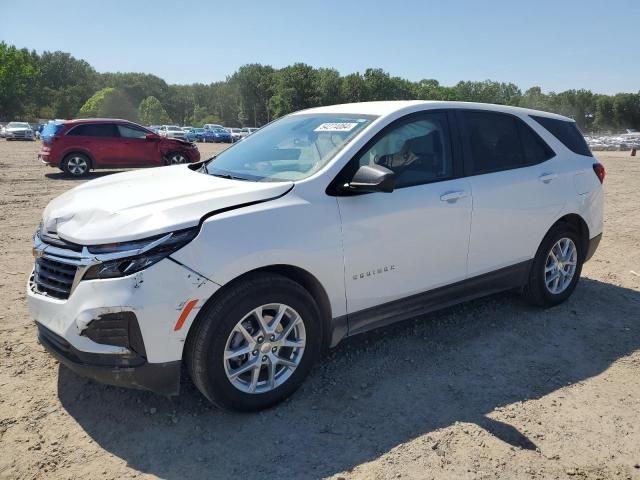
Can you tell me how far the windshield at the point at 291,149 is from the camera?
353cm

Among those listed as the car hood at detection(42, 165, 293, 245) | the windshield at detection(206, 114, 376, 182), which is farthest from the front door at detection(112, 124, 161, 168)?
the car hood at detection(42, 165, 293, 245)

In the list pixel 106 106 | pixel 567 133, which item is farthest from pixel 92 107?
pixel 567 133

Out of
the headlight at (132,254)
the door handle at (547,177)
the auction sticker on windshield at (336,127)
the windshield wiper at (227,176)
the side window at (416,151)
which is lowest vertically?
the headlight at (132,254)

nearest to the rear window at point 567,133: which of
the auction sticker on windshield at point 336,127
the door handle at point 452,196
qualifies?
the door handle at point 452,196

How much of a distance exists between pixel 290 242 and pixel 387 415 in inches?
47.3

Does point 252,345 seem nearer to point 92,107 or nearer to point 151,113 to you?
point 151,113

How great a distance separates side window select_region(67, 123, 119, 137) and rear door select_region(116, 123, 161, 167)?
0.19 metres

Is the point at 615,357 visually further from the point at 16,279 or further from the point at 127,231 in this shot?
the point at 16,279

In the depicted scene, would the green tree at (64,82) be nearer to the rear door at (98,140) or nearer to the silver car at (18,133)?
the silver car at (18,133)

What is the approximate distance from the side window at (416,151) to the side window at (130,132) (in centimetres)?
1318

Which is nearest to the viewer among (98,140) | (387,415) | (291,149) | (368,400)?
(387,415)

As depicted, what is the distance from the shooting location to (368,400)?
334cm

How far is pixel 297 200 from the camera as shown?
10.4 ft

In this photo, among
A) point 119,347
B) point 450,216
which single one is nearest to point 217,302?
point 119,347
